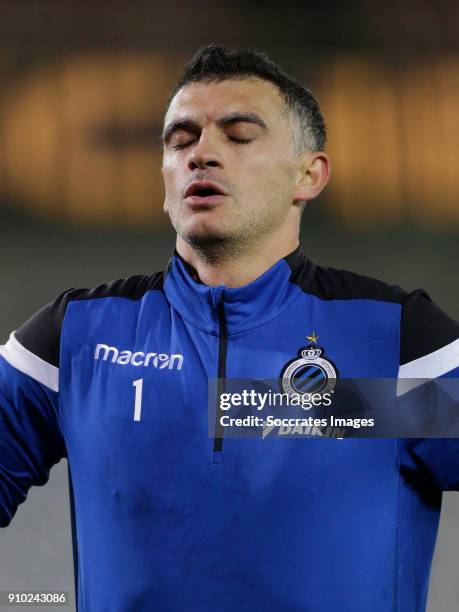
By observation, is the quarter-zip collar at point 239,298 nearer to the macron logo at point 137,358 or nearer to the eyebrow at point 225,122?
the macron logo at point 137,358

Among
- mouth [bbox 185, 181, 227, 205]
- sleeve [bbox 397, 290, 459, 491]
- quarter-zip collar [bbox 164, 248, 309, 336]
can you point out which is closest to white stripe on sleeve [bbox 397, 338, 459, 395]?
sleeve [bbox 397, 290, 459, 491]

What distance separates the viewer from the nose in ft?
3.12

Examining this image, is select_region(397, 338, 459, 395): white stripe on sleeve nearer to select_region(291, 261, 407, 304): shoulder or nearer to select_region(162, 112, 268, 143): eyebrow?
select_region(291, 261, 407, 304): shoulder

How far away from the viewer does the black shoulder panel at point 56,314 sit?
0.98m

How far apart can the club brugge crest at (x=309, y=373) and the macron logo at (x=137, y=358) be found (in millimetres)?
113

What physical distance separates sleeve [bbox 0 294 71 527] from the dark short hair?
312mm

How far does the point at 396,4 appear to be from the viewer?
323 cm

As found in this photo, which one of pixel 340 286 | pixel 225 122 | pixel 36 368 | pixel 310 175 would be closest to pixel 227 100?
pixel 225 122

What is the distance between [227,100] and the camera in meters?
0.98

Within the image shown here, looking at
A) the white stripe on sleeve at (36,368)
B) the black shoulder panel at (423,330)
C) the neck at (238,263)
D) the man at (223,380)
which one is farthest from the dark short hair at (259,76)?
the white stripe on sleeve at (36,368)

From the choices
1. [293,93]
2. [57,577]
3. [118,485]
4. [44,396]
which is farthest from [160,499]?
[57,577]

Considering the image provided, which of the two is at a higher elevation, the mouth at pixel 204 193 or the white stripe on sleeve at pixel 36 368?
the mouth at pixel 204 193

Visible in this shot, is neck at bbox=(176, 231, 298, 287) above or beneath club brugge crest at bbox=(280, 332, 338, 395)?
above

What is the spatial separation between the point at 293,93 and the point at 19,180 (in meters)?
2.29
